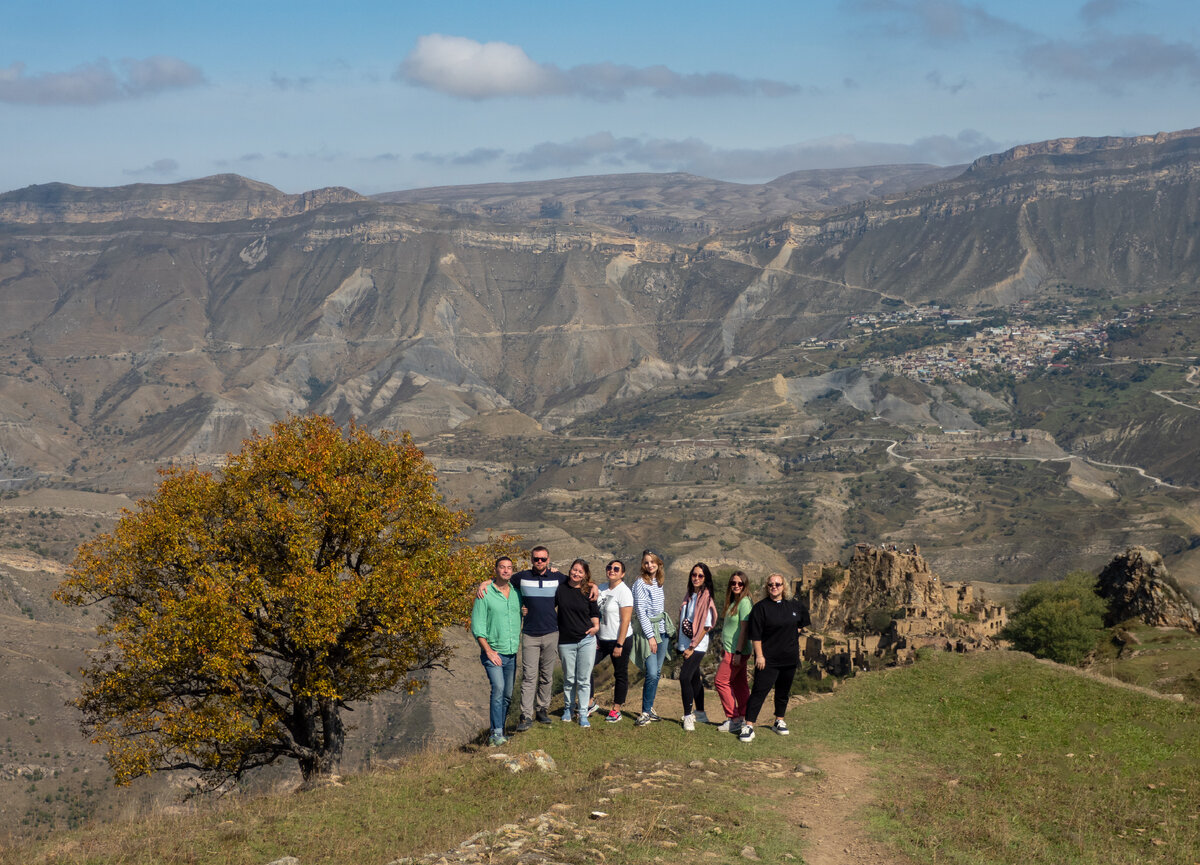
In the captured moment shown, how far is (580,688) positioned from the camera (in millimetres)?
20969

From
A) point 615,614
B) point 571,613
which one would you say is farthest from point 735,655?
point 571,613

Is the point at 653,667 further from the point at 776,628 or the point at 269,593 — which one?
the point at 269,593

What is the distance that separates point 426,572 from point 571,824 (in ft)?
32.9

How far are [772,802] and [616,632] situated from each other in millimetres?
4638

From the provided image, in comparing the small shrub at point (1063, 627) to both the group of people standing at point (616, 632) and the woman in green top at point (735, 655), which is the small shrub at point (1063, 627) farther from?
the group of people standing at point (616, 632)

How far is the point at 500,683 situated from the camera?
1947 cm

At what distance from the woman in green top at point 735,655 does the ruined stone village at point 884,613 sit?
23.8m

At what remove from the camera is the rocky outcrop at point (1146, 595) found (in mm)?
44469

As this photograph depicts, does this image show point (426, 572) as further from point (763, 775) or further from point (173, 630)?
point (763, 775)

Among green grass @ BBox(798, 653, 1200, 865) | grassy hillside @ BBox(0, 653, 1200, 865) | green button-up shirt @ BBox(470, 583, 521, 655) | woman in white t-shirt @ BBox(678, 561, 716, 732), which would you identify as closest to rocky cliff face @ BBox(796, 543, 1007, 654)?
green grass @ BBox(798, 653, 1200, 865)

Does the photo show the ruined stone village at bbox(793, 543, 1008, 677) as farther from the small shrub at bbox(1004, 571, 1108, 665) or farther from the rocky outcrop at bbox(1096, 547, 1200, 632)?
the rocky outcrop at bbox(1096, 547, 1200, 632)

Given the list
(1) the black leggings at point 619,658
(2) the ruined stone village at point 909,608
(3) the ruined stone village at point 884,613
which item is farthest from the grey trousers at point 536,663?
(3) the ruined stone village at point 884,613

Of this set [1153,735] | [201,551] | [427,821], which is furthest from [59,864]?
[1153,735]

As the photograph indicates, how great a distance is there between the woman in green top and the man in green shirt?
3.98 m
